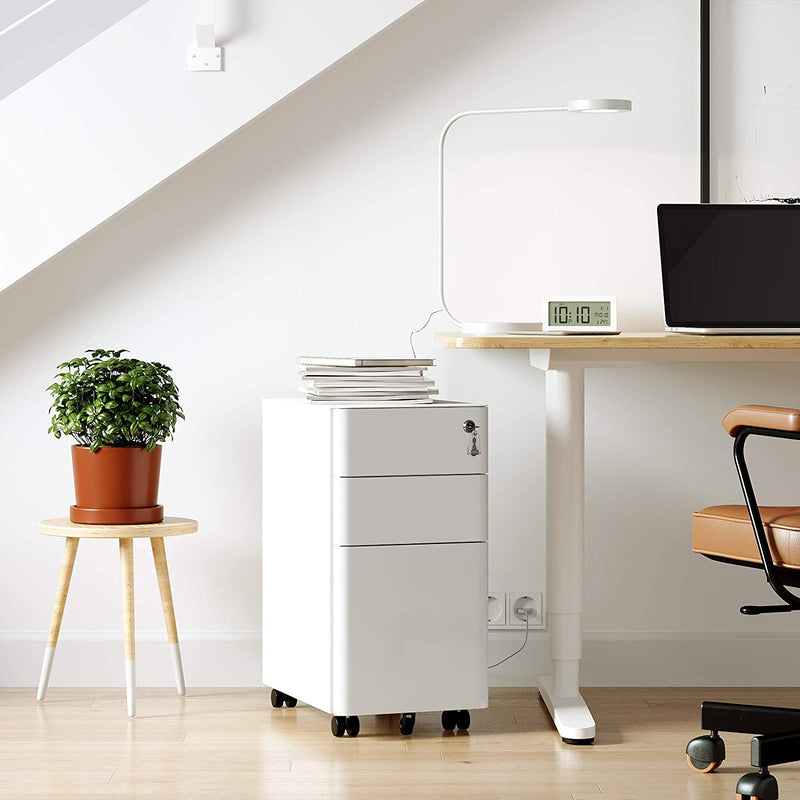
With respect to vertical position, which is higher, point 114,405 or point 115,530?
point 114,405

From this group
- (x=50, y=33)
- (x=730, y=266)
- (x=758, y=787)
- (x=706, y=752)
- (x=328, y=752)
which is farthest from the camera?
(x=50, y=33)

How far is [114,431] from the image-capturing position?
109 inches

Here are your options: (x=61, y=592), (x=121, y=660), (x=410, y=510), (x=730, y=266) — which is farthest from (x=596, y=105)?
(x=121, y=660)

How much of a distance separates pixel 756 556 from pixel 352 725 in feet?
3.34

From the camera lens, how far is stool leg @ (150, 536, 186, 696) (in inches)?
114

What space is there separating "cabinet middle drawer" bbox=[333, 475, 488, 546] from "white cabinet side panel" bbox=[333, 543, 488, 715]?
3 centimetres

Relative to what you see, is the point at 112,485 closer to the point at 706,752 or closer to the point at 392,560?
the point at 392,560

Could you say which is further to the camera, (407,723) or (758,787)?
(407,723)

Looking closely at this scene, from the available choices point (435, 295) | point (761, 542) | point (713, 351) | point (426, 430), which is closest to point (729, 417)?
point (761, 542)

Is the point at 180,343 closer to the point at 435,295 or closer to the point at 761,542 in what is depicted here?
the point at 435,295

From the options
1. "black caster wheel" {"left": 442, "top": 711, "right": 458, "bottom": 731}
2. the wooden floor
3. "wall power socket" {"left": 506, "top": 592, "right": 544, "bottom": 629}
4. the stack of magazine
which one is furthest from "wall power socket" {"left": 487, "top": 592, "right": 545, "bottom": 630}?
the stack of magazine

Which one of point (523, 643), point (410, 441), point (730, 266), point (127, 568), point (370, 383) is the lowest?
point (523, 643)

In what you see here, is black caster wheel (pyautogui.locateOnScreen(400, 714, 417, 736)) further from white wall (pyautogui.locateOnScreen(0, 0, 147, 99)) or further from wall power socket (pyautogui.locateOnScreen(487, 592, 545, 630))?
white wall (pyautogui.locateOnScreen(0, 0, 147, 99))

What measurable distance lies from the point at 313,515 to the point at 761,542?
3.30 feet
